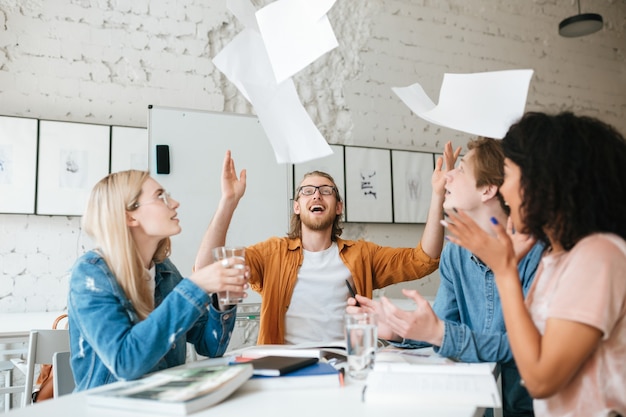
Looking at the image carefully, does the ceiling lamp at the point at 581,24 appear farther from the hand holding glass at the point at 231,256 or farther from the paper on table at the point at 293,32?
the hand holding glass at the point at 231,256

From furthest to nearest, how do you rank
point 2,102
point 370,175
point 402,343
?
point 370,175
point 2,102
point 402,343

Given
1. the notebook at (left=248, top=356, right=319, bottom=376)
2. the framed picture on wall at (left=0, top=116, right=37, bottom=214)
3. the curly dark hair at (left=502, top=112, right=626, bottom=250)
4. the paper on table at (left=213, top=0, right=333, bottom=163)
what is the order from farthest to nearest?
the framed picture on wall at (left=0, top=116, right=37, bottom=214)
the paper on table at (left=213, top=0, right=333, bottom=163)
the notebook at (left=248, top=356, right=319, bottom=376)
the curly dark hair at (left=502, top=112, right=626, bottom=250)

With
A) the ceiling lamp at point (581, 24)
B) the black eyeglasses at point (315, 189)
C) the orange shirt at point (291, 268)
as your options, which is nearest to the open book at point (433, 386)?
the orange shirt at point (291, 268)

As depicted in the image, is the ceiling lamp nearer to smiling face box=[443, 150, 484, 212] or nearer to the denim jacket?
smiling face box=[443, 150, 484, 212]

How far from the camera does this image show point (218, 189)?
329 cm

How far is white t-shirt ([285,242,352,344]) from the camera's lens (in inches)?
84.8

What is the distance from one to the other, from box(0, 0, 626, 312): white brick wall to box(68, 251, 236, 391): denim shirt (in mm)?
2001

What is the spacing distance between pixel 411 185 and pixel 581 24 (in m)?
1.62

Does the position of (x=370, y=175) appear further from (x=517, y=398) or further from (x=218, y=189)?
(x=517, y=398)

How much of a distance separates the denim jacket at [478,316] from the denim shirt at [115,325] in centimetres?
60

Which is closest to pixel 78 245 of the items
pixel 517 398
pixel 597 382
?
pixel 517 398

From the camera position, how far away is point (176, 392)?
0.93 metres

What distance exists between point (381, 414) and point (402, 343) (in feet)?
2.33

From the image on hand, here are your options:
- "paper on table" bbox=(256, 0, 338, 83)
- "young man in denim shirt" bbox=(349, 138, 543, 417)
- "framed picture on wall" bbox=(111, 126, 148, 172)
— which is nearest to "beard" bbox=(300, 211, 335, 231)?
"young man in denim shirt" bbox=(349, 138, 543, 417)
